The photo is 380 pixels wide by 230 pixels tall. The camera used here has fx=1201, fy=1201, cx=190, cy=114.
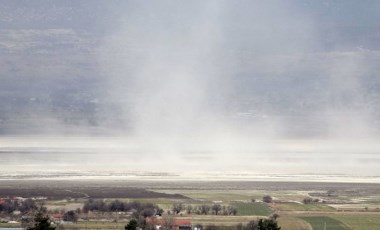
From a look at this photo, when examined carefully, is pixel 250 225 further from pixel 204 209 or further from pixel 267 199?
pixel 267 199

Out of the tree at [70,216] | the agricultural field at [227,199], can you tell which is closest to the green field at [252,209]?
the agricultural field at [227,199]

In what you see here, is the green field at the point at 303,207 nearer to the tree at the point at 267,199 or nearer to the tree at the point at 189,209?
the tree at the point at 267,199

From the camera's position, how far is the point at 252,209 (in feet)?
92.0

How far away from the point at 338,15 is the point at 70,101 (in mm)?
29209

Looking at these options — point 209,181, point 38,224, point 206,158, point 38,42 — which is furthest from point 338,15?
point 38,224

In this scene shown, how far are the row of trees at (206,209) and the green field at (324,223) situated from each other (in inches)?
70.4

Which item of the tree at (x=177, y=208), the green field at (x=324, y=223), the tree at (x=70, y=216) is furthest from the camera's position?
the tree at (x=177, y=208)

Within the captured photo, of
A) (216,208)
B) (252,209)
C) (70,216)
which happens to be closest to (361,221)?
(252,209)

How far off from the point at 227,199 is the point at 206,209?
2.55 meters

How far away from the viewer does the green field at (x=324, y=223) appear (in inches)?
1006

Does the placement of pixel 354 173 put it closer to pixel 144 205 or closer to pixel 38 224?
pixel 144 205

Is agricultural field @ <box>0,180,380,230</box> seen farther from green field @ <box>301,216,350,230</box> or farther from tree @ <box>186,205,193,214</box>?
tree @ <box>186,205,193,214</box>

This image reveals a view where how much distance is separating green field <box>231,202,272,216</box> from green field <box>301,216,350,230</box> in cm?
105

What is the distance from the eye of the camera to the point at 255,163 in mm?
39719
